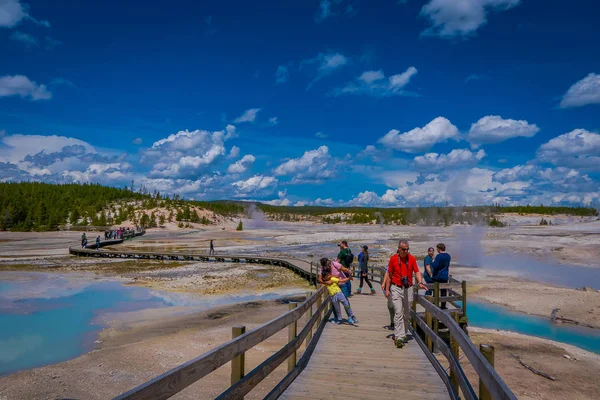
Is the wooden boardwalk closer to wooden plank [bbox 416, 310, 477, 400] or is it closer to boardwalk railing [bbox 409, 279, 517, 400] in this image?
boardwalk railing [bbox 409, 279, 517, 400]

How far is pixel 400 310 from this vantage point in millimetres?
7383

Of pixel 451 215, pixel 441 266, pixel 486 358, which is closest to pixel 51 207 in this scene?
pixel 441 266

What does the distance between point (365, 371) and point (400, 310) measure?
5.72 feet

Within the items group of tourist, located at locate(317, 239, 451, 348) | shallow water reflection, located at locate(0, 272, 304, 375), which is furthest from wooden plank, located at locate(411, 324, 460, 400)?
shallow water reflection, located at locate(0, 272, 304, 375)

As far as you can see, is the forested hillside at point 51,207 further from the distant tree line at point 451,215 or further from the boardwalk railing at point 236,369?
the boardwalk railing at point 236,369

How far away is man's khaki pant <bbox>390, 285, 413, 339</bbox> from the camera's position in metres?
7.33

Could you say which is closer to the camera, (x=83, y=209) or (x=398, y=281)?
(x=398, y=281)

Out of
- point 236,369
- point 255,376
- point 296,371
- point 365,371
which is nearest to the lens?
point 236,369

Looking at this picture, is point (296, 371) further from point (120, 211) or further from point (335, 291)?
point (120, 211)

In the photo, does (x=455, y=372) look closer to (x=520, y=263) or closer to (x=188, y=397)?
(x=188, y=397)

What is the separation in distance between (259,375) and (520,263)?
31247 mm

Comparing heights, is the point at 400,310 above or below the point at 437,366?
above

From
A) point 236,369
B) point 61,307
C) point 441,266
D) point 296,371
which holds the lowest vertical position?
point 61,307

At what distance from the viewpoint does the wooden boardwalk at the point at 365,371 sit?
16.6 ft
